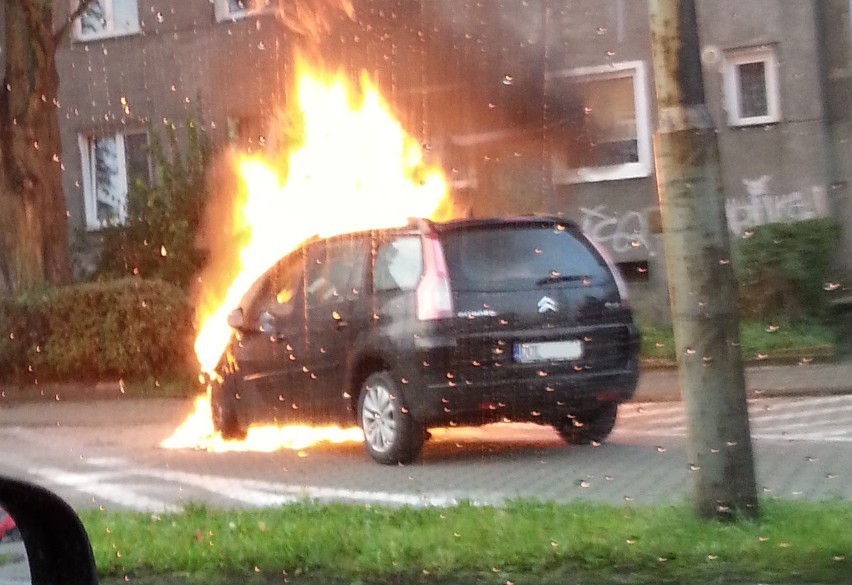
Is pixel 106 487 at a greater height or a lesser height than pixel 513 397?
lesser

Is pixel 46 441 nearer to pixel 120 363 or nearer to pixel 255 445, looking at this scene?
pixel 255 445

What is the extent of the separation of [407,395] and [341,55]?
867 centimetres

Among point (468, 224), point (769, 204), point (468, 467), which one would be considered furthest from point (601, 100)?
point (468, 467)

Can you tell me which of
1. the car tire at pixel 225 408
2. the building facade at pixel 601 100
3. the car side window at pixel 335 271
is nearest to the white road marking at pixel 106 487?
the car tire at pixel 225 408

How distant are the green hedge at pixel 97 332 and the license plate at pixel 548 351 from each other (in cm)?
773

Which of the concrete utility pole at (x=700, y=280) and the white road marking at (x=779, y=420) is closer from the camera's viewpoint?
the concrete utility pole at (x=700, y=280)

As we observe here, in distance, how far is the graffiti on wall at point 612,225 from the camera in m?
17.6

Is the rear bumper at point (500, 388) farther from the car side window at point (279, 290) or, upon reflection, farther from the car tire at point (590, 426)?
the car side window at point (279, 290)

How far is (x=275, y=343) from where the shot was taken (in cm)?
1026

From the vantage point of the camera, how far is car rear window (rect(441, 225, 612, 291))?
30.7ft

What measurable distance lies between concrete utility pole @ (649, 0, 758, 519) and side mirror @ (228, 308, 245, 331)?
4981 millimetres

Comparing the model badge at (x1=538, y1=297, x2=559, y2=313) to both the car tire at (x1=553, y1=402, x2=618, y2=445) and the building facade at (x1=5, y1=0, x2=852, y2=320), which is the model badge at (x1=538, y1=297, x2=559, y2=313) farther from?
the building facade at (x1=5, y1=0, x2=852, y2=320)

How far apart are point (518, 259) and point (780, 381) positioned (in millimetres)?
4525

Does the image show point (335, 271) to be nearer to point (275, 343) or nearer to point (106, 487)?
point (275, 343)
